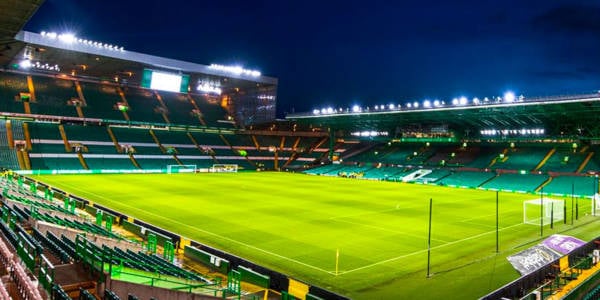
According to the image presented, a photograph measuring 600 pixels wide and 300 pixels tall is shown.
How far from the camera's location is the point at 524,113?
49.6 meters

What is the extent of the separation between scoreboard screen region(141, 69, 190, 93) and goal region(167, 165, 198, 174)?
11527 mm

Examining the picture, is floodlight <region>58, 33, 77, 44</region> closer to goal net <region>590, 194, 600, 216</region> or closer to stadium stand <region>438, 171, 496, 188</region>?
stadium stand <region>438, 171, 496, 188</region>

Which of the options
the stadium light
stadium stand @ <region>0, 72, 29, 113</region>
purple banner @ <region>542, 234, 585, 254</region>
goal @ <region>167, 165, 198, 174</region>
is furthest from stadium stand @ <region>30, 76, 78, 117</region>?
purple banner @ <region>542, 234, 585, 254</region>

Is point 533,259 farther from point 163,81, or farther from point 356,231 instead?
point 163,81

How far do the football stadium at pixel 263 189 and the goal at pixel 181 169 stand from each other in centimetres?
18

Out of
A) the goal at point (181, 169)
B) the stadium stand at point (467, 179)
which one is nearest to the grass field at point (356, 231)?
the stadium stand at point (467, 179)

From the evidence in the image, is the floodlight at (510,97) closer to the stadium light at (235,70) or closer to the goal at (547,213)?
the goal at (547,213)

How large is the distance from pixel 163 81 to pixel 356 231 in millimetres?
41854

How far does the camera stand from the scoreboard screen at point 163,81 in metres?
53.8

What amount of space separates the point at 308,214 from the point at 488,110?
33566mm

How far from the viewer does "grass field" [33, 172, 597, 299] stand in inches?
569

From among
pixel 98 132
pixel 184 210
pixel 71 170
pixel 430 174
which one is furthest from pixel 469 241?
pixel 98 132

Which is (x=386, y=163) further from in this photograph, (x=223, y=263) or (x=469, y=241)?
(x=223, y=263)

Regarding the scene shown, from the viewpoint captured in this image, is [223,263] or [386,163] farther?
[386,163]
